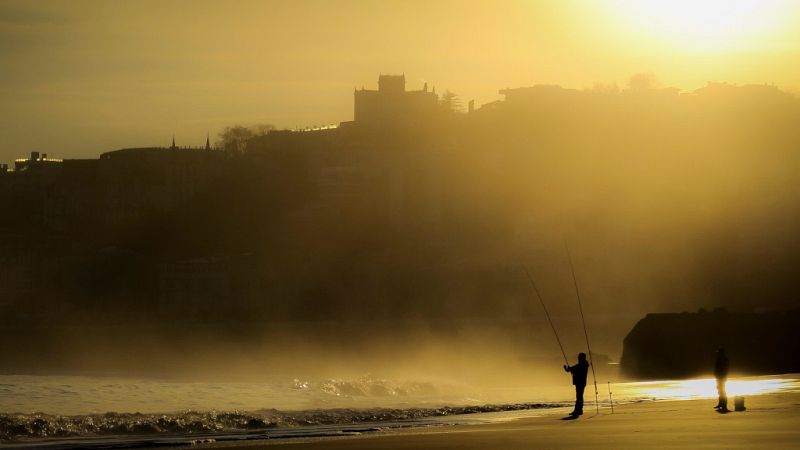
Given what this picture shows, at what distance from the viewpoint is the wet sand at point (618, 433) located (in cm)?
1959

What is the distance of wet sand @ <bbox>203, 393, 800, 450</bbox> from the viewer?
19.6 m

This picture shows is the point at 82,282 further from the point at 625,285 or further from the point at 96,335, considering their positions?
the point at 625,285

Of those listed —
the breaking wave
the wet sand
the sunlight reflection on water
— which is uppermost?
the sunlight reflection on water

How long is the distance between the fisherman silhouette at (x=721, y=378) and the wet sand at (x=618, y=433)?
19cm

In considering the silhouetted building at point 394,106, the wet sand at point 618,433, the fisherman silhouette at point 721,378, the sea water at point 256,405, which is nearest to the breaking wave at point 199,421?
the sea water at point 256,405

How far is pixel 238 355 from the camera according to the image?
78.9 m

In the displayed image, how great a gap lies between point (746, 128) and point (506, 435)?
4174 inches

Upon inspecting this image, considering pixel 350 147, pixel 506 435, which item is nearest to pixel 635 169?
pixel 350 147

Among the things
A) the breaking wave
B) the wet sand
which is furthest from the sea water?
the wet sand

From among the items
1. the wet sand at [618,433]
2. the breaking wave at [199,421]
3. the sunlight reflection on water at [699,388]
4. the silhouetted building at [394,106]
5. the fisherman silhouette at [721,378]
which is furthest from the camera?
the silhouetted building at [394,106]

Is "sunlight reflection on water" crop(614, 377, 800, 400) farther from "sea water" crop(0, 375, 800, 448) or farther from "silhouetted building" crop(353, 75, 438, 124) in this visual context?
"silhouetted building" crop(353, 75, 438, 124)

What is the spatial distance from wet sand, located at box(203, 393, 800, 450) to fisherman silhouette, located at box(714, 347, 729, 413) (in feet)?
0.63

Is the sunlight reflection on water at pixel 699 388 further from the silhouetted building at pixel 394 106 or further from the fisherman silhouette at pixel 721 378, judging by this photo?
the silhouetted building at pixel 394 106

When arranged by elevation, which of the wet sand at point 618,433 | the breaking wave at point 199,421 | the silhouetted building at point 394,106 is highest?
the silhouetted building at point 394,106
